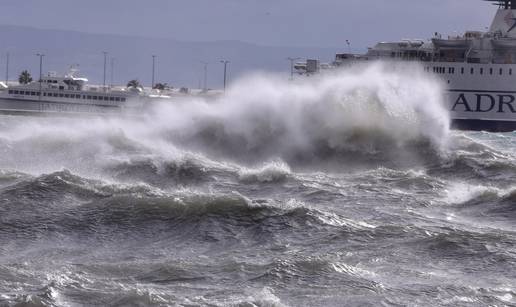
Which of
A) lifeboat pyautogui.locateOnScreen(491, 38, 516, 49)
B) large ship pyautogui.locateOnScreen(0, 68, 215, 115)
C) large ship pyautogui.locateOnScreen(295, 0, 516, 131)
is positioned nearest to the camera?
large ship pyautogui.locateOnScreen(295, 0, 516, 131)

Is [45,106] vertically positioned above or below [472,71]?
below

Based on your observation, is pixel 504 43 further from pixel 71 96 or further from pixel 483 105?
pixel 71 96

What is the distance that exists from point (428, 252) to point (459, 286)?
2486mm

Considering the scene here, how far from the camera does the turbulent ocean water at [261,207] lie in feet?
51.7

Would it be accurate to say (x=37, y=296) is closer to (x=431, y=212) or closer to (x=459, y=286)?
A: (x=459, y=286)

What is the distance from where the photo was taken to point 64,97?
8038 cm

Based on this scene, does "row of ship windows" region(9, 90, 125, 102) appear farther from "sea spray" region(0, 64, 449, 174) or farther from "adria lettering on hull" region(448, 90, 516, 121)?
"sea spray" region(0, 64, 449, 174)

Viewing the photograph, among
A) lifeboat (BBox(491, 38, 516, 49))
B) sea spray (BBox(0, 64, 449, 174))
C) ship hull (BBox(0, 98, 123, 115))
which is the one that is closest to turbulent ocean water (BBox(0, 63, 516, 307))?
sea spray (BBox(0, 64, 449, 174))

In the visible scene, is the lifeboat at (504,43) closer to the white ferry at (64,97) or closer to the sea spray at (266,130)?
the white ferry at (64,97)

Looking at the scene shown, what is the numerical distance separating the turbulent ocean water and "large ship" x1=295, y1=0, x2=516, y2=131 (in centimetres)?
3009

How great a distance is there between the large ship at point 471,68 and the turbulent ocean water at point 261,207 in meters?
30.1

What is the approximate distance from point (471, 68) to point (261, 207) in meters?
50.9

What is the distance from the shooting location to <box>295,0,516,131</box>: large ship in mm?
69000

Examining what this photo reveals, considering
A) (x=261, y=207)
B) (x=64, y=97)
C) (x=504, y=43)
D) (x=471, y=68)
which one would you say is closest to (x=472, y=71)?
(x=471, y=68)
